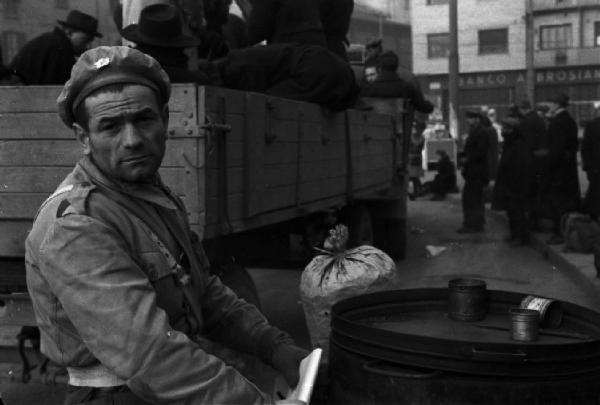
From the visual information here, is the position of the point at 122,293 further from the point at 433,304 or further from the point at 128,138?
the point at 433,304

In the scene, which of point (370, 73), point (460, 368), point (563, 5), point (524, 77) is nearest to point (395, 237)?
point (370, 73)

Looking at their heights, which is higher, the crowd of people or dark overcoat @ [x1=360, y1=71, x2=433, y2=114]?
dark overcoat @ [x1=360, y1=71, x2=433, y2=114]

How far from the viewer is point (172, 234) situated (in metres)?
2.23

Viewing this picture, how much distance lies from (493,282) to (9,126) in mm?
6060

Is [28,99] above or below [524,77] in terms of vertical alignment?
below

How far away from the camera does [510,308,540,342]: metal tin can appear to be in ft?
7.85

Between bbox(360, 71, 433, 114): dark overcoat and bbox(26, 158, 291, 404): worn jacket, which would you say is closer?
bbox(26, 158, 291, 404): worn jacket

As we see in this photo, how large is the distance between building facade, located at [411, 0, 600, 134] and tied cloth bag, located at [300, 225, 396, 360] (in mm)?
40354

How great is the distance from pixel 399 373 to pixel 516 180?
33.6 ft

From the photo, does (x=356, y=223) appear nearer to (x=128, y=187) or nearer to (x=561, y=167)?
(x=561, y=167)

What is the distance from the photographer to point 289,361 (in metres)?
2.34

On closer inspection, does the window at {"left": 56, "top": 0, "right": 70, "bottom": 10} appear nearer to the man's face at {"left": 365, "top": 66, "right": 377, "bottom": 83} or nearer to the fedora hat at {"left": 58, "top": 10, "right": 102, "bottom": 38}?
the man's face at {"left": 365, "top": 66, "right": 377, "bottom": 83}

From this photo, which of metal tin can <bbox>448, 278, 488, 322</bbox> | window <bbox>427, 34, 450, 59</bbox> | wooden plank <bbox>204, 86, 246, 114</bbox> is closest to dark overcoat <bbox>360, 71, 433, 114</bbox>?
wooden plank <bbox>204, 86, 246, 114</bbox>

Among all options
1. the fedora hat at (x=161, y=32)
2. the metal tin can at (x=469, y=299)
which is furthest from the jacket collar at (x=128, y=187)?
the fedora hat at (x=161, y=32)
